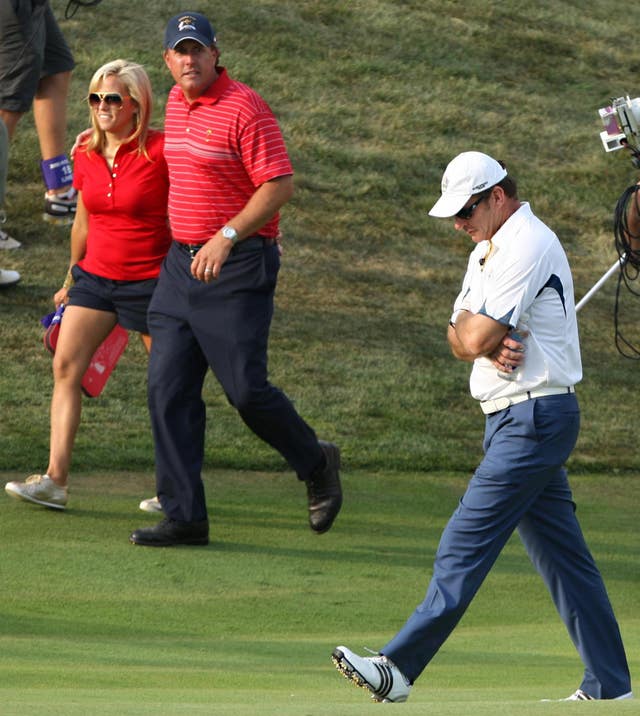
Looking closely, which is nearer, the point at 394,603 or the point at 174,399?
the point at 394,603

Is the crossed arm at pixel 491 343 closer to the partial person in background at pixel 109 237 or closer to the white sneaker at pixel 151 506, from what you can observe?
the partial person in background at pixel 109 237

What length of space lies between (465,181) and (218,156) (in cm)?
191

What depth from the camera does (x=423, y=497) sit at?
27.0 ft

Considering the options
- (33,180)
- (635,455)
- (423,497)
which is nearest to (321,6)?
(33,180)

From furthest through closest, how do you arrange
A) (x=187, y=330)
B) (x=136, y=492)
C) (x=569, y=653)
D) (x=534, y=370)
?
(x=136, y=492)
(x=187, y=330)
(x=569, y=653)
(x=534, y=370)

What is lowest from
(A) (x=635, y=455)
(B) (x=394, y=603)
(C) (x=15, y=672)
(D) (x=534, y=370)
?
(A) (x=635, y=455)

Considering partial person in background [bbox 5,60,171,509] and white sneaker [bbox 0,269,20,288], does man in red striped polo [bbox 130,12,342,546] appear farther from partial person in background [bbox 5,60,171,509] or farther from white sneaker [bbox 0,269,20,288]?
white sneaker [bbox 0,269,20,288]

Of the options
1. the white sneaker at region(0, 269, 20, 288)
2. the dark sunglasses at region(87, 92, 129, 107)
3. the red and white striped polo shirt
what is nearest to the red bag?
the red and white striped polo shirt

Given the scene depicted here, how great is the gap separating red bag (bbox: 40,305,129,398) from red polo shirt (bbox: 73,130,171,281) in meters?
0.39

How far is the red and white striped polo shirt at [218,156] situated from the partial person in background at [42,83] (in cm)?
304

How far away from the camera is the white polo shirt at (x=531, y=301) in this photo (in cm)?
490

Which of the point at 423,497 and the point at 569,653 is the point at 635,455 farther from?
the point at 569,653

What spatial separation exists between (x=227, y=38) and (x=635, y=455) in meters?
8.23

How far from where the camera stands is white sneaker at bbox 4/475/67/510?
7277mm
